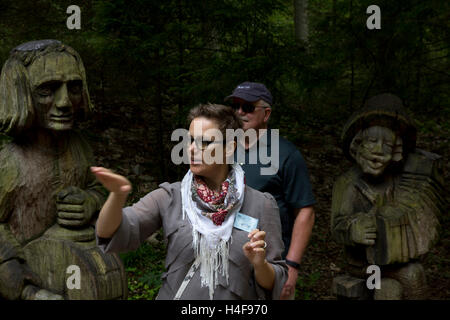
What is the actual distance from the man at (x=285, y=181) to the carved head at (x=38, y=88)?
43.7 inches

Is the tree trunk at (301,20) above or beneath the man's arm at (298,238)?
above

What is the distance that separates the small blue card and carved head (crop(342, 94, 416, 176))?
6.24ft

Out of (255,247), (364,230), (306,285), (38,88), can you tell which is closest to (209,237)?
(255,247)

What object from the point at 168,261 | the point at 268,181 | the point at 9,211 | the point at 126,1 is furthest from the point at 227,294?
the point at 126,1

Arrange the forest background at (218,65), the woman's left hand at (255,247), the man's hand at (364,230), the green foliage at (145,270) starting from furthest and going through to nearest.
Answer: the forest background at (218,65)
the green foliage at (145,270)
the man's hand at (364,230)
the woman's left hand at (255,247)

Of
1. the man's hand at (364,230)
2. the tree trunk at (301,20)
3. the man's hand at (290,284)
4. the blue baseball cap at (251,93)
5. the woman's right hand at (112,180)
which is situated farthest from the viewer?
the tree trunk at (301,20)

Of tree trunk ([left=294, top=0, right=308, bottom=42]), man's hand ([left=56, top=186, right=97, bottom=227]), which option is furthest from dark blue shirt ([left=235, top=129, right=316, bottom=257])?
tree trunk ([left=294, top=0, right=308, bottom=42])

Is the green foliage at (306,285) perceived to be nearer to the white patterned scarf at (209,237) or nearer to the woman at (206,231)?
the woman at (206,231)

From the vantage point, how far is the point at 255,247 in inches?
90.3

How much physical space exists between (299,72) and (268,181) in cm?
311

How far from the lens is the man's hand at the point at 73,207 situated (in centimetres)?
357

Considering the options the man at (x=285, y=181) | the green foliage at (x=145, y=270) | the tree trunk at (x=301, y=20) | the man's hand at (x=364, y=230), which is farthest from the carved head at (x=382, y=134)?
the tree trunk at (x=301, y=20)

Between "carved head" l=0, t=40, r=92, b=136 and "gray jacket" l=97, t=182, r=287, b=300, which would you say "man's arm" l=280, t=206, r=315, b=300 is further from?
"carved head" l=0, t=40, r=92, b=136

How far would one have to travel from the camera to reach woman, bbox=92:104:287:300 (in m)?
2.45
